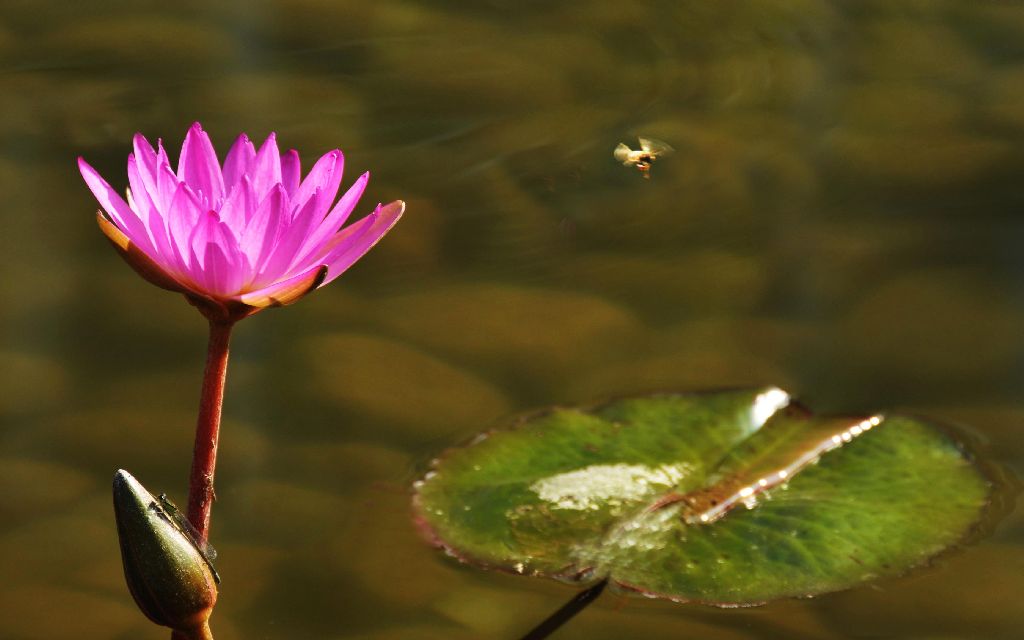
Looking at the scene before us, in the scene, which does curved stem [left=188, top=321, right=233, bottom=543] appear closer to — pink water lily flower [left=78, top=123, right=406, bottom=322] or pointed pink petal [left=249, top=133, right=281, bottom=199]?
pink water lily flower [left=78, top=123, right=406, bottom=322]

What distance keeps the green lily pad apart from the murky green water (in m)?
0.03

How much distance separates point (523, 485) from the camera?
1.45 meters

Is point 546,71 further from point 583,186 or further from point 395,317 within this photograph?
point 395,317

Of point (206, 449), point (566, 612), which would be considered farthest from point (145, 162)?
point (566, 612)

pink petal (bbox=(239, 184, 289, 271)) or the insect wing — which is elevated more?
the insect wing

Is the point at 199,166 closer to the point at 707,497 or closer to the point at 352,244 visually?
the point at 352,244

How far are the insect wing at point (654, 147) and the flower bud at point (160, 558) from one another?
4.36 ft

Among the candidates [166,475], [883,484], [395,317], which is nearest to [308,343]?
[395,317]

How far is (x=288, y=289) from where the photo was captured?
3.42 feet

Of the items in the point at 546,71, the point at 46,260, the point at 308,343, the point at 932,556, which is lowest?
the point at 932,556

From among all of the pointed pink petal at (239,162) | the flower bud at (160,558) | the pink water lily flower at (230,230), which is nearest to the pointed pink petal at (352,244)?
the pink water lily flower at (230,230)

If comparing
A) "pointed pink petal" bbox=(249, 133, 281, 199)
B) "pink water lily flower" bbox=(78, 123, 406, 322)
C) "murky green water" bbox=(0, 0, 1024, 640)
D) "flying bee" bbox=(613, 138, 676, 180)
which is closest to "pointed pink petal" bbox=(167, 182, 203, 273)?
"pink water lily flower" bbox=(78, 123, 406, 322)

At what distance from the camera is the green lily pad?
134cm

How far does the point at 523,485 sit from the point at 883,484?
44 centimetres
